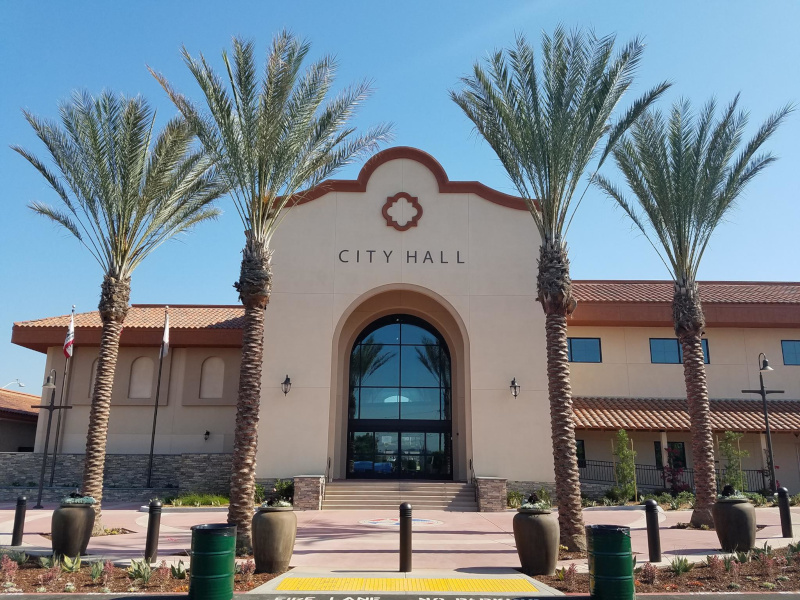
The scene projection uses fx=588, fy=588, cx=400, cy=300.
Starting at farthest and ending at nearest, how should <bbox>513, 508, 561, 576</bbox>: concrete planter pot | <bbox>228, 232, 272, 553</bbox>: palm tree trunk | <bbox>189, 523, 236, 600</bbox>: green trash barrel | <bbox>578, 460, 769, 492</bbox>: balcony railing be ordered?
<bbox>578, 460, 769, 492</bbox>: balcony railing → <bbox>228, 232, 272, 553</bbox>: palm tree trunk → <bbox>513, 508, 561, 576</bbox>: concrete planter pot → <bbox>189, 523, 236, 600</bbox>: green trash barrel

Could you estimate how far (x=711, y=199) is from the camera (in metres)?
15.3

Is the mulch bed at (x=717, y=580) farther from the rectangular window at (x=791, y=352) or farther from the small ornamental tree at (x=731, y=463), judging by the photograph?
the rectangular window at (x=791, y=352)

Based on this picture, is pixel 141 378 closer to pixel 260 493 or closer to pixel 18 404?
pixel 260 493

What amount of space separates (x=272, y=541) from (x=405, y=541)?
2157 mm

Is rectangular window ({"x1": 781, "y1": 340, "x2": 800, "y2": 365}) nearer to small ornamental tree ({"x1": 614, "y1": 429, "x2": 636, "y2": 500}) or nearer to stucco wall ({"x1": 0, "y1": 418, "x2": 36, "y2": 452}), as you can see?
small ornamental tree ({"x1": 614, "y1": 429, "x2": 636, "y2": 500})

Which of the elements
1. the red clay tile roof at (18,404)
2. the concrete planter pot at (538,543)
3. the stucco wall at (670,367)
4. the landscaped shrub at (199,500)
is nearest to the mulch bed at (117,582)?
the concrete planter pot at (538,543)

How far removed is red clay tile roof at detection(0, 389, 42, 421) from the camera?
101 ft

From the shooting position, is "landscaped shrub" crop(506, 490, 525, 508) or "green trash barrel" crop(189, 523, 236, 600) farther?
"landscaped shrub" crop(506, 490, 525, 508)

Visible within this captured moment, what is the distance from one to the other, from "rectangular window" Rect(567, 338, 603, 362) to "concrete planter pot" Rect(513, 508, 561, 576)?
14900mm

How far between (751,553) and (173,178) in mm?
15007

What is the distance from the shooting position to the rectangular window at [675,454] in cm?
2261

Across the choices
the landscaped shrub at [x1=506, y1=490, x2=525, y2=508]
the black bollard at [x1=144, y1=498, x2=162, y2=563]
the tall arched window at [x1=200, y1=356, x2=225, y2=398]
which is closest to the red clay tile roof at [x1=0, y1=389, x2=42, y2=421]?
the tall arched window at [x1=200, y1=356, x2=225, y2=398]

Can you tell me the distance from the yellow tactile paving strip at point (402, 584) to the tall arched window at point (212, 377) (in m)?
16.7

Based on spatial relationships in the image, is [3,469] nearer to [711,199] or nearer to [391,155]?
[391,155]
